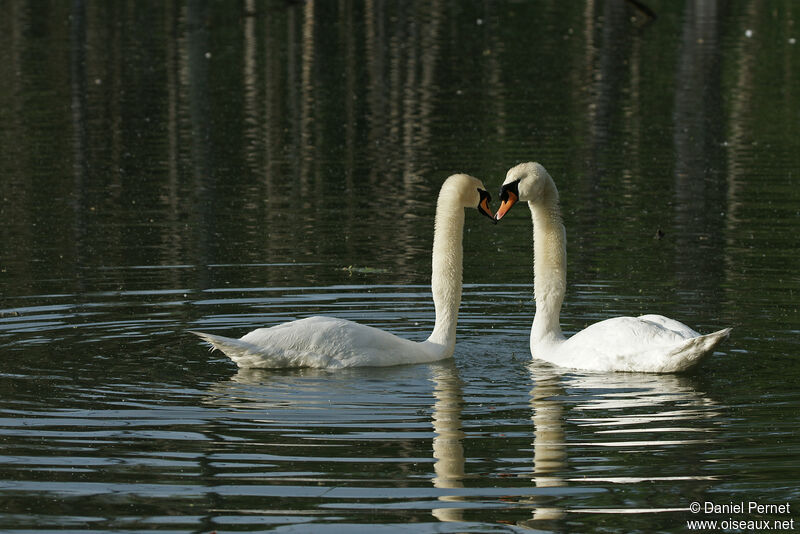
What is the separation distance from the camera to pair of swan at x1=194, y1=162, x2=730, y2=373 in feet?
35.6

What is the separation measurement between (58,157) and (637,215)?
10559mm

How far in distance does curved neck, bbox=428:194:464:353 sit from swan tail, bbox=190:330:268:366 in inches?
64.8

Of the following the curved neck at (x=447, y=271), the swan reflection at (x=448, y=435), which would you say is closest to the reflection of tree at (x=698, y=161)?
the curved neck at (x=447, y=271)

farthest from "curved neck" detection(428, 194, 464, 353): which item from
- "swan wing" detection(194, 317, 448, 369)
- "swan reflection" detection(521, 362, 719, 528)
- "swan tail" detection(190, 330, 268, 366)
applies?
"swan tail" detection(190, 330, 268, 366)

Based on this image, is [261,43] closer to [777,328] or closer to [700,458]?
[777,328]

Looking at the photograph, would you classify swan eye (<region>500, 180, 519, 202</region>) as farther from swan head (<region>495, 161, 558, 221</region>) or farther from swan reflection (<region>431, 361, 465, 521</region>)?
swan reflection (<region>431, 361, 465, 521</region>)

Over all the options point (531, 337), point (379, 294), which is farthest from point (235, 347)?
point (379, 294)

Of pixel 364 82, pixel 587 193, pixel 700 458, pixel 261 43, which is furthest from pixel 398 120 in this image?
pixel 700 458

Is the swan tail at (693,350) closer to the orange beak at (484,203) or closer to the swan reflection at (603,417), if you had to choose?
the swan reflection at (603,417)

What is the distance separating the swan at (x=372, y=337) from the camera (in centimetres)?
1095

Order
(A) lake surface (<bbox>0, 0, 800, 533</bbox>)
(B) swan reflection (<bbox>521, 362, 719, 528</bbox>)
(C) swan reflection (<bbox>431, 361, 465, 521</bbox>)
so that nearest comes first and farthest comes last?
(C) swan reflection (<bbox>431, 361, 465, 521</bbox>)
(A) lake surface (<bbox>0, 0, 800, 533</bbox>)
(B) swan reflection (<bbox>521, 362, 719, 528</bbox>)

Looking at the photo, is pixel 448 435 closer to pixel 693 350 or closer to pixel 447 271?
pixel 693 350

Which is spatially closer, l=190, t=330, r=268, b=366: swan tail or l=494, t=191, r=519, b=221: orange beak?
l=190, t=330, r=268, b=366: swan tail

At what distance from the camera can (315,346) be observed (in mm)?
11062
